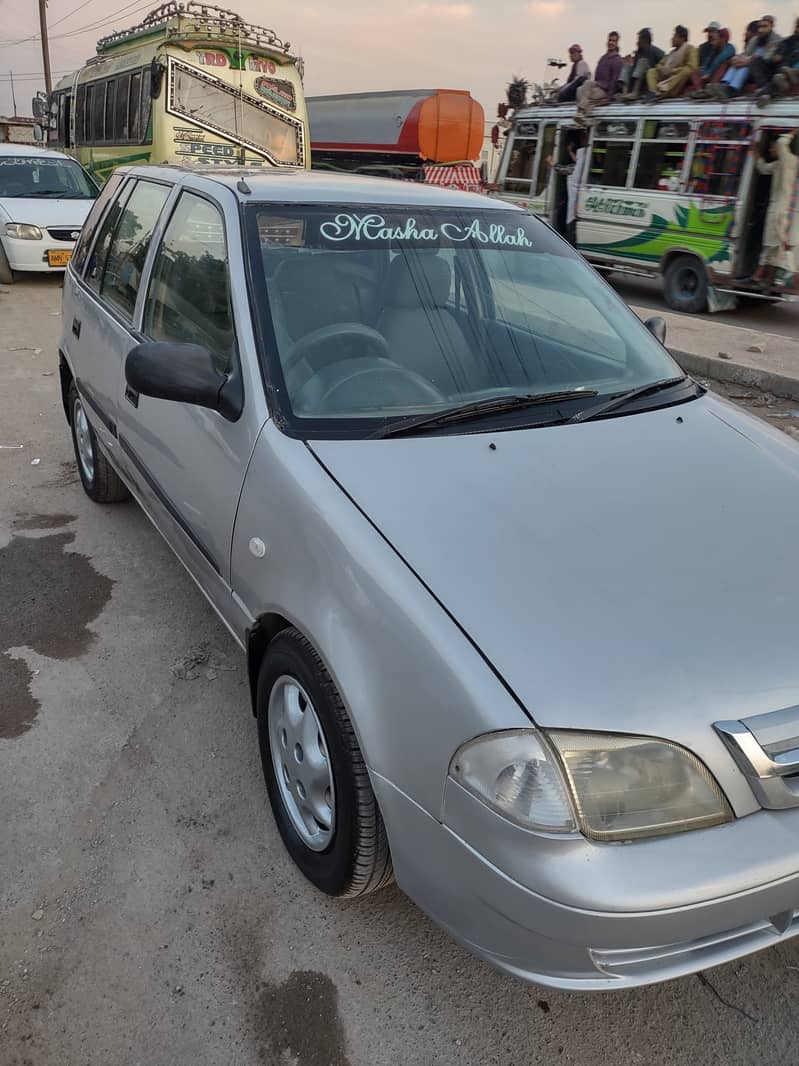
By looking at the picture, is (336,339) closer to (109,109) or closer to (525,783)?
(525,783)

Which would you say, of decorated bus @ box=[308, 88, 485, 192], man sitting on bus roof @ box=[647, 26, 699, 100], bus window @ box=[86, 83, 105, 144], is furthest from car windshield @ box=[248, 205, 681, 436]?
decorated bus @ box=[308, 88, 485, 192]

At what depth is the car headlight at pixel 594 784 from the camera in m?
1.53

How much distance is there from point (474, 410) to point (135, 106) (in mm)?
13425

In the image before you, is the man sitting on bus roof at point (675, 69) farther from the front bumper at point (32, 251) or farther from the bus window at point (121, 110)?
the bus window at point (121, 110)

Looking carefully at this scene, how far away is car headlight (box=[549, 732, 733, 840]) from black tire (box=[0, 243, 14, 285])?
37.4ft

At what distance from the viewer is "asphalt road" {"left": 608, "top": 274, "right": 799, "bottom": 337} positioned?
33.4 feet

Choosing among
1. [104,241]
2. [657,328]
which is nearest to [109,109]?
[104,241]

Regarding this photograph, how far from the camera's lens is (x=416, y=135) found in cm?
1792

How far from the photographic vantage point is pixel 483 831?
1.56 m

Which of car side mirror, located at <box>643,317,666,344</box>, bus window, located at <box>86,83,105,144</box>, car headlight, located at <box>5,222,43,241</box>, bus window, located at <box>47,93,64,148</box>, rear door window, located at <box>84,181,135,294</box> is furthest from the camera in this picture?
bus window, located at <box>47,93,64,148</box>

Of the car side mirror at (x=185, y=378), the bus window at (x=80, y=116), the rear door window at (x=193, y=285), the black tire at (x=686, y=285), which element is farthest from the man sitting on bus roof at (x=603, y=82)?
the car side mirror at (x=185, y=378)

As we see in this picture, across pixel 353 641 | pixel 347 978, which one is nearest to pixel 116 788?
pixel 347 978

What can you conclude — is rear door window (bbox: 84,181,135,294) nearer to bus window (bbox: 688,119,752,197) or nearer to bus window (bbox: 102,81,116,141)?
bus window (bbox: 688,119,752,197)

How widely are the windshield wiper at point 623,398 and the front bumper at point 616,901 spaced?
128cm
